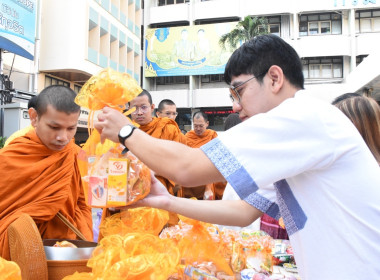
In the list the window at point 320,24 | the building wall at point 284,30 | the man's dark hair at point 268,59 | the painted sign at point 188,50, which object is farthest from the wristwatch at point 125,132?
the window at point 320,24

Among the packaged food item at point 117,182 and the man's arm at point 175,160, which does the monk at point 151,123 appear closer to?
the packaged food item at point 117,182

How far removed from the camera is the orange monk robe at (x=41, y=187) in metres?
1.72

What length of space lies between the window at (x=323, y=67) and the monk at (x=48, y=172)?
19.2 m

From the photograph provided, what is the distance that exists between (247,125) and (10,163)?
1398 mm

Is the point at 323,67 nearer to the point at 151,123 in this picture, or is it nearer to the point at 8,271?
the point at 151,123

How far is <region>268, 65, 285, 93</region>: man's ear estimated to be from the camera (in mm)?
1171

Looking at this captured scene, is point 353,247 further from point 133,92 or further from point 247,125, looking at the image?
point 133,92

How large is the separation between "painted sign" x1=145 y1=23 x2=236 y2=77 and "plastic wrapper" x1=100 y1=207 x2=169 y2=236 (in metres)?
18.6

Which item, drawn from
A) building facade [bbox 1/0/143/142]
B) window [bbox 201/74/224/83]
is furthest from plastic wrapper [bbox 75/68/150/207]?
window [bbox 201/74/224/83]

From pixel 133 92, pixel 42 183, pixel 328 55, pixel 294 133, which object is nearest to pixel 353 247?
pixel 294 133

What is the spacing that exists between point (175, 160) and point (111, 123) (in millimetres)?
284

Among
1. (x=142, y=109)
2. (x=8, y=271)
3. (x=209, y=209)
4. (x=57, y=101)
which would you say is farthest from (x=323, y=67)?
(x=8, y=271)

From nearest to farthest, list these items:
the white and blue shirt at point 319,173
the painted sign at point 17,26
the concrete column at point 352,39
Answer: the white and blue shirt at point 319,173, the painted sign at point 17,26, the concrete column at point 352,39

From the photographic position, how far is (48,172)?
6.12 ft
